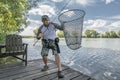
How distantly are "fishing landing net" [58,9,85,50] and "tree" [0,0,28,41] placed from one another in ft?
25.6

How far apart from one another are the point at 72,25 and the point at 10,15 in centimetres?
826

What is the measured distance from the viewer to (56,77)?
5.64 m

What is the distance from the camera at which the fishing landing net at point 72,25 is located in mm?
5688

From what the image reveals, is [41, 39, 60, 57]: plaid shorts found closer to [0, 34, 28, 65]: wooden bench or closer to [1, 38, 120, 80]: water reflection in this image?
[0, 34, 28, 65]: wooden bench

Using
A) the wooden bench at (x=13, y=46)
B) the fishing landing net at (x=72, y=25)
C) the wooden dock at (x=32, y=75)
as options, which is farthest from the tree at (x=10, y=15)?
the fishing landing net at (x=72, y=25)

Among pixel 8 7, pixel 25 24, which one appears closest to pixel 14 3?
pixel 8 7

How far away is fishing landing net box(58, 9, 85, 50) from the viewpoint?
224 inches

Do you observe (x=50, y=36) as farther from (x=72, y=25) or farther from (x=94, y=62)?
(x=94, y=62)

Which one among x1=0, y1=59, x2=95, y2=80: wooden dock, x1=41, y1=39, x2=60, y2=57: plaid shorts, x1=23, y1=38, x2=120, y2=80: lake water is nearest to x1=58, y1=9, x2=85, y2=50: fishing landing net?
x1=41, y1=39, x2=60, y2=57: plaid shorts

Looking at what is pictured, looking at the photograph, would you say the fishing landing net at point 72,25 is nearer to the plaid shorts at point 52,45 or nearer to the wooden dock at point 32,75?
the plaid shorts at point 52,45

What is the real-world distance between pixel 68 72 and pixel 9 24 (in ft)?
29.4

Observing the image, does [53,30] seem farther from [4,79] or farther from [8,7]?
[8,7]

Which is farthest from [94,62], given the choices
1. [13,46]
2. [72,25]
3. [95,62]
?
[72,25]

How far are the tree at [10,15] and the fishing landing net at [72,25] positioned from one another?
779 centimetres
